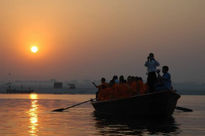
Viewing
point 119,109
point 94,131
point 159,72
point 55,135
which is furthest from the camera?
point 119,109

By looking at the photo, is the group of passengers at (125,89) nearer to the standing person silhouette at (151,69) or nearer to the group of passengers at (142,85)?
the group of passengers at (142,85)

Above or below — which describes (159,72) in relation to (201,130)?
above

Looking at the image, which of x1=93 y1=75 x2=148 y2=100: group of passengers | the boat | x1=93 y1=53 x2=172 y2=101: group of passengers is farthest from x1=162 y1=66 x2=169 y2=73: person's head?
x1=93 y1=75 x2=148 y2=100: group of passengers

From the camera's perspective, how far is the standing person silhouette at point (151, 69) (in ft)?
85.9

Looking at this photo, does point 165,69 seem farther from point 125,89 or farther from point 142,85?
point 125,89

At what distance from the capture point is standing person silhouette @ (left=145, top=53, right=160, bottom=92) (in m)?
26.2

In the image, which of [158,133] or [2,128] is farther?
[2,128]

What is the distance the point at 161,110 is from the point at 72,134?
9223 mm

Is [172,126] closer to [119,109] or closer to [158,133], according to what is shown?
[158,133]

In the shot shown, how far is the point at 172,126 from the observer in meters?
22.2

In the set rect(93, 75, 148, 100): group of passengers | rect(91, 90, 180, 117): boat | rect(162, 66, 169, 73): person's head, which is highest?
rect(162, 66, 169, 73): person's head

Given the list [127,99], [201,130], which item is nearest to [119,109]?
[127,99]

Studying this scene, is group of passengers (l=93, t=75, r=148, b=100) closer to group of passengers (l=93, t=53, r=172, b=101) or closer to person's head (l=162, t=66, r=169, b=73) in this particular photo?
group of passengers (l=93, t=53, r=172, b=101)

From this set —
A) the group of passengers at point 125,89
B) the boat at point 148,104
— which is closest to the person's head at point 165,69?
the boat at point 148,104
